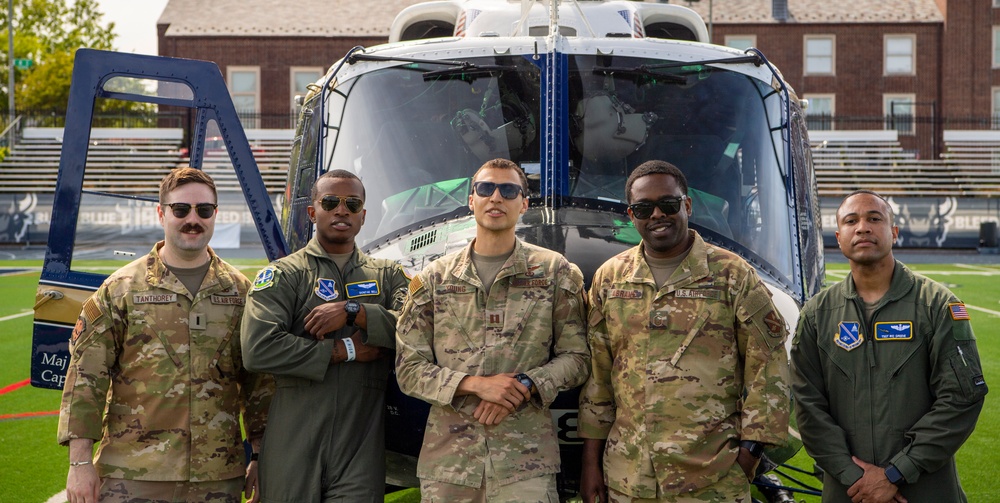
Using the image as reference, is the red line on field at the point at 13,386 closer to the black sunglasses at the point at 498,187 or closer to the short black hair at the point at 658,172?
the black sunglasses at the point at 498,187

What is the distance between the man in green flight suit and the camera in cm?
338

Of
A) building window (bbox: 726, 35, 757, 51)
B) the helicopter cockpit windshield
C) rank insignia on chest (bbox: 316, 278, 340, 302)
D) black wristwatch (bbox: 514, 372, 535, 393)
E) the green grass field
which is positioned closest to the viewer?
black wristwatch (bbox: 514, 372, 535, 393)

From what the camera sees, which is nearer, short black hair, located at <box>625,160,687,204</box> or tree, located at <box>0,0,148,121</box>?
short black hair, located at <box>625,160,687,204</box>

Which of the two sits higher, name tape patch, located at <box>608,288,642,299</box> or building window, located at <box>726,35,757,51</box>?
building window, located at <box>726,35,757,51</box>

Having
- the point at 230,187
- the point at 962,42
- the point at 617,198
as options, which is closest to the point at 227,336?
the point at 617,198

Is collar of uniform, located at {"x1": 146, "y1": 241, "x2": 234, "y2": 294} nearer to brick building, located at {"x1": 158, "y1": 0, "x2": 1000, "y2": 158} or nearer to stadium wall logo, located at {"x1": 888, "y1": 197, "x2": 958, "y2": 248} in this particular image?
stadium wall logo, located at {"x1": 888, "y1": 197, "x2": 958, "y2": 248}

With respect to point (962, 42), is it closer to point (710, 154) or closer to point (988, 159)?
point (988, 159)

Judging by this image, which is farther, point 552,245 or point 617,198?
point 617,198

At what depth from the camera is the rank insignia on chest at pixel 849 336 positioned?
351 centimetres

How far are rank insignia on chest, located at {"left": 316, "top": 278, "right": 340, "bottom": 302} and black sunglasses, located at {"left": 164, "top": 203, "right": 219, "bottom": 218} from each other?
486 millimetres

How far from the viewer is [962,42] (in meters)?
39.2

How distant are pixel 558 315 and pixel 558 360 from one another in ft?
0.56

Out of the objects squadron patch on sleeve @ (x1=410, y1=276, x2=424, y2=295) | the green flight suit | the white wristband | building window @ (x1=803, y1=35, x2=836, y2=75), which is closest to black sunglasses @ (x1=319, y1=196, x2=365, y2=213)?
the green flight suit

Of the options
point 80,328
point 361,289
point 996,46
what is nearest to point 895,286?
point 361,289
